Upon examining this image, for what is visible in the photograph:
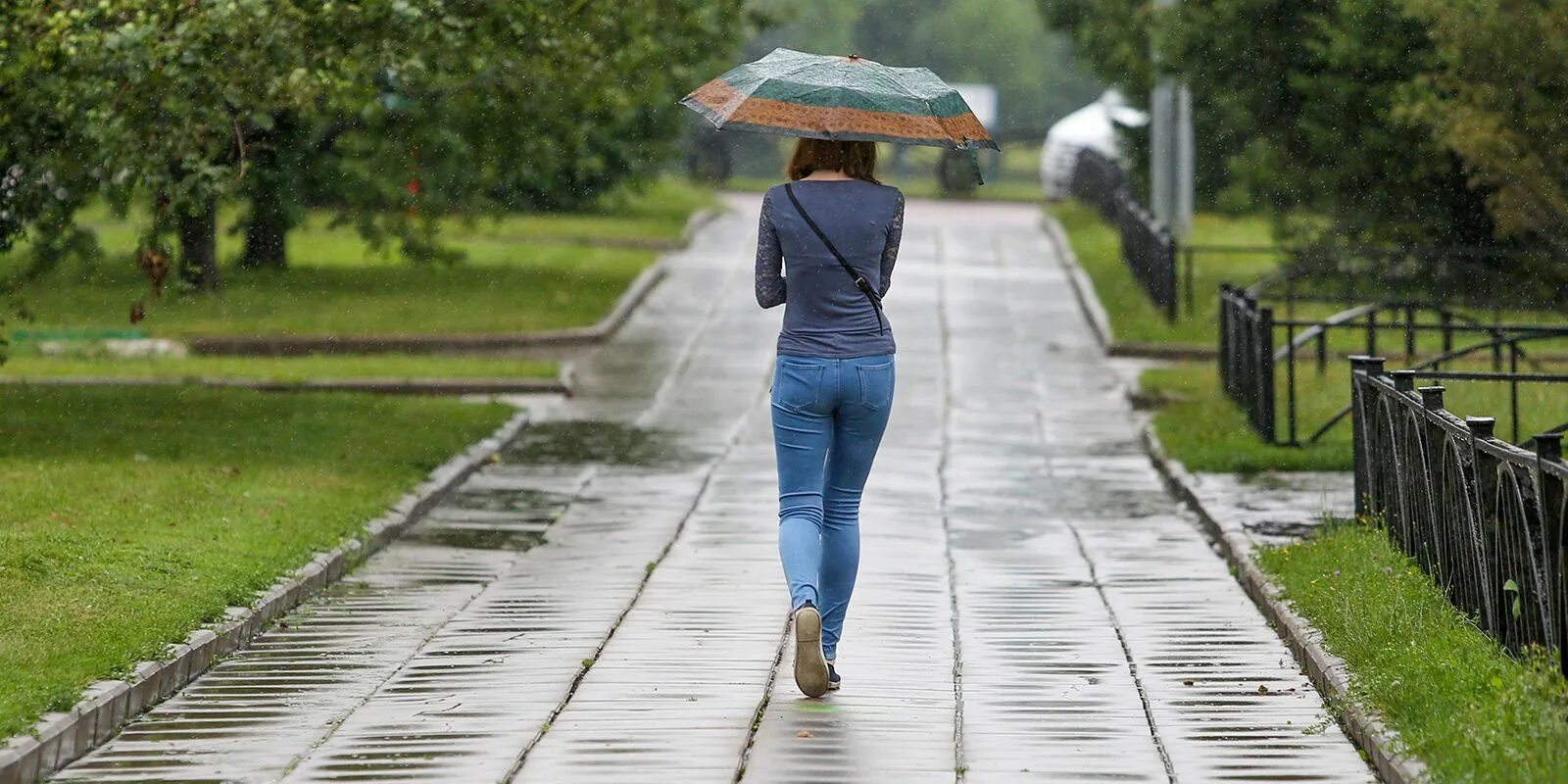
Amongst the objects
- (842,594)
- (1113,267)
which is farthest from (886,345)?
(1113,267)

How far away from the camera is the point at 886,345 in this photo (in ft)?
26.7

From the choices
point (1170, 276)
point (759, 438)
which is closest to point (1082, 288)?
point (1170, 276)

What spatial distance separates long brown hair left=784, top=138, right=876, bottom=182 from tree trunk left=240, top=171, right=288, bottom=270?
1804 centimetres

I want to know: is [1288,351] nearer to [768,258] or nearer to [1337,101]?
[768,258]

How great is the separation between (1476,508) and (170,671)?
455 cm

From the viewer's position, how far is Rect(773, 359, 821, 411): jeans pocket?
798 centimetres

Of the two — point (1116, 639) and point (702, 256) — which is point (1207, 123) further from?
point (1116, 639)

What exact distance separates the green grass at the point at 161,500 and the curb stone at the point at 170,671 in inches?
2.8

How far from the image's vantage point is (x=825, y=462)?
8.26m

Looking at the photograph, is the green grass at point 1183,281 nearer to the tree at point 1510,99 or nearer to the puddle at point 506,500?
the tree at point 1510,99

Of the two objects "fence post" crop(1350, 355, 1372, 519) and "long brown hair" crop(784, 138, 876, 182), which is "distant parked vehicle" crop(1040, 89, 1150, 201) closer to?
"fence post" crop(1350, 355, 1372, 519)

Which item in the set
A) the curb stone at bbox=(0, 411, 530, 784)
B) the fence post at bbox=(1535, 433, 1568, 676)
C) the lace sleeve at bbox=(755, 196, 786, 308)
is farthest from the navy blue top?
the curb stone at bbox=(0, 411, 530, 784)

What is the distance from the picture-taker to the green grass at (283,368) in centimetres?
1989

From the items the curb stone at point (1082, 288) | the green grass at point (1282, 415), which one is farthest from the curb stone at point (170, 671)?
the curb stone at point (1082, 288)
